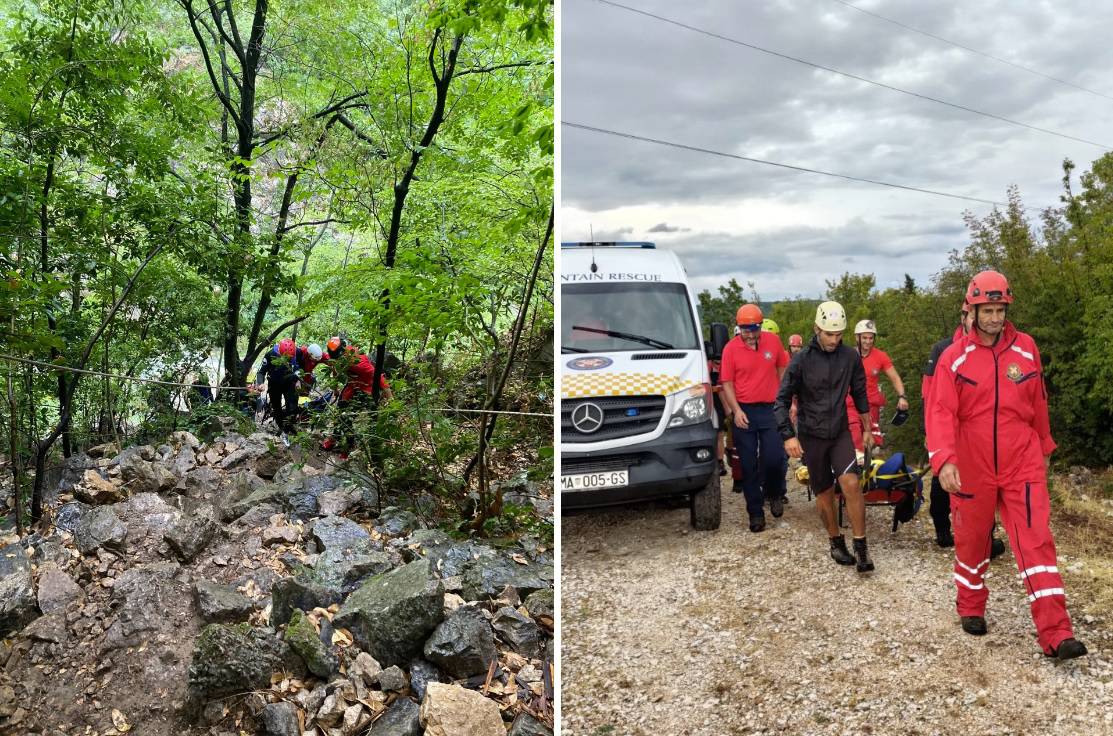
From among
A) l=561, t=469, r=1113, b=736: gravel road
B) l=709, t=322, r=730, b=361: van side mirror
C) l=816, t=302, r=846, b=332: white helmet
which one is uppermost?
l=816, t=302, r=846, b=332: white helmet

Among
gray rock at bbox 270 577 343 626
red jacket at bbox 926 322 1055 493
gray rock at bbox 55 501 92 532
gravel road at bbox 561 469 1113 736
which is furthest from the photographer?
gray rock at bbox 55 501 92 532

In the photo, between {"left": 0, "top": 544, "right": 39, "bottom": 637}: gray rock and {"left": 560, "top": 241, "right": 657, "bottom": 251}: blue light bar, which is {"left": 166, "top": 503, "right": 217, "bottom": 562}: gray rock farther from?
{"left": 560, "top": 241, "right": 657, "bottom": 251}: blue light bar

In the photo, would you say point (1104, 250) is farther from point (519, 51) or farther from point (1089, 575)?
point (519, 51)

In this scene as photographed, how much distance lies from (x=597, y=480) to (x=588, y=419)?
267 mm

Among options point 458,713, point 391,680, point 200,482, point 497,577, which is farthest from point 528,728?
point 200,482

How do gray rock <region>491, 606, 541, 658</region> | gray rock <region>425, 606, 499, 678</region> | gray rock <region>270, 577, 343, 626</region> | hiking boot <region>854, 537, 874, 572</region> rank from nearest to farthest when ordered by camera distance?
gray rock <region>425, 606, 499, 678</region> < gray rock <region>491, 606, 541, 658</region> < gray rock <region>270, 577, 343, 626</region> < hiking boot <region>854, 537, 874, 572</region>

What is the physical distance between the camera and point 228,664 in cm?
275

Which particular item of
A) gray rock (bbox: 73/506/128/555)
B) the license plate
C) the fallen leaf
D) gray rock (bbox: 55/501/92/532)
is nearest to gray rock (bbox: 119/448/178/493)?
gray rock (bbox: 55/501/92/532)

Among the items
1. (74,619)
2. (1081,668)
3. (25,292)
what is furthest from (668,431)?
(25,292)

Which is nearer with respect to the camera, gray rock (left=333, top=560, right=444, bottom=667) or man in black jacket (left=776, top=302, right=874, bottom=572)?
gray rock (left=333, top=560, right=444, bottom=667)

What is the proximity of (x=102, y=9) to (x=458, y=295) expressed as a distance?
10.2ft

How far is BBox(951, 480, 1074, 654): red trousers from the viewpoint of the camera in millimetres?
2807

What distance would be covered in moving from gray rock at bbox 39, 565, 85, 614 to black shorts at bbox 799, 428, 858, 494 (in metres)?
3.27

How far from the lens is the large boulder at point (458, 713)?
2545 mm
